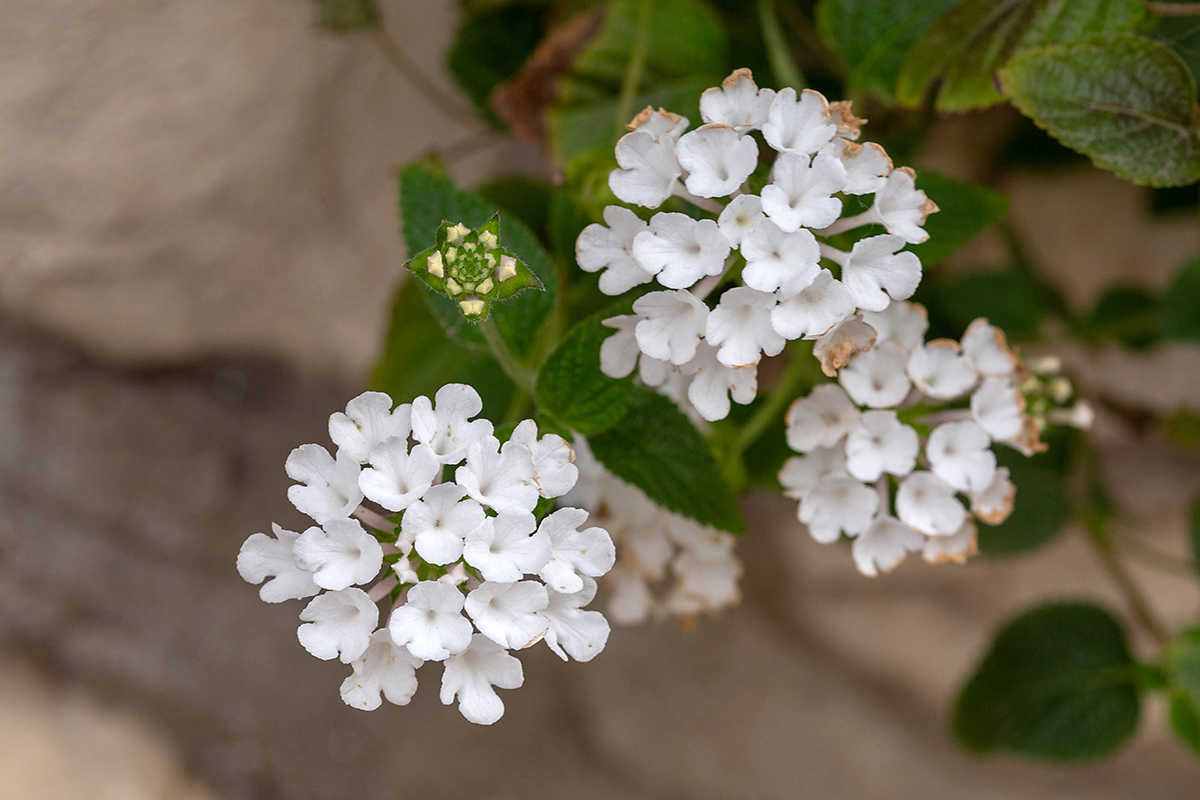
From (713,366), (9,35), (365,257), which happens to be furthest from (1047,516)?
(9,35)

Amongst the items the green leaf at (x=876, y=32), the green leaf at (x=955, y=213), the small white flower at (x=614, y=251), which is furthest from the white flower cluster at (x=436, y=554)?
the green leaf at (x=876, y=32)

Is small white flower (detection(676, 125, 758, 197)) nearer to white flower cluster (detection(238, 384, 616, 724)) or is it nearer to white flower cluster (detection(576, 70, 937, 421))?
white flower cluster (detection(576, 70, 937, 421))

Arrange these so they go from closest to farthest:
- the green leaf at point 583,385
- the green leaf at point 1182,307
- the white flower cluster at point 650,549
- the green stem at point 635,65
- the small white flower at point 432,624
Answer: the small white flower at point 432,624, the green leaf at point 583,385, the white flower cluster at point 650,549, the green stem at point 635,65, the green leaf at point 1182,307

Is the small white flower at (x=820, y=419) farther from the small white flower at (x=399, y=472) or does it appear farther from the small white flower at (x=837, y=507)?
the small white flower at (x=399, y=472)

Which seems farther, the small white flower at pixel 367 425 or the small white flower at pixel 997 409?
the small white flower at pixel 997 409

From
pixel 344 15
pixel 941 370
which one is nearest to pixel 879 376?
pixel 941 370

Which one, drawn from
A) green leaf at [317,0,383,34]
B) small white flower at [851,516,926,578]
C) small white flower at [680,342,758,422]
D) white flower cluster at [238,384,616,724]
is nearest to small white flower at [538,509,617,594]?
white flower cluster at [238,384,616,724]
